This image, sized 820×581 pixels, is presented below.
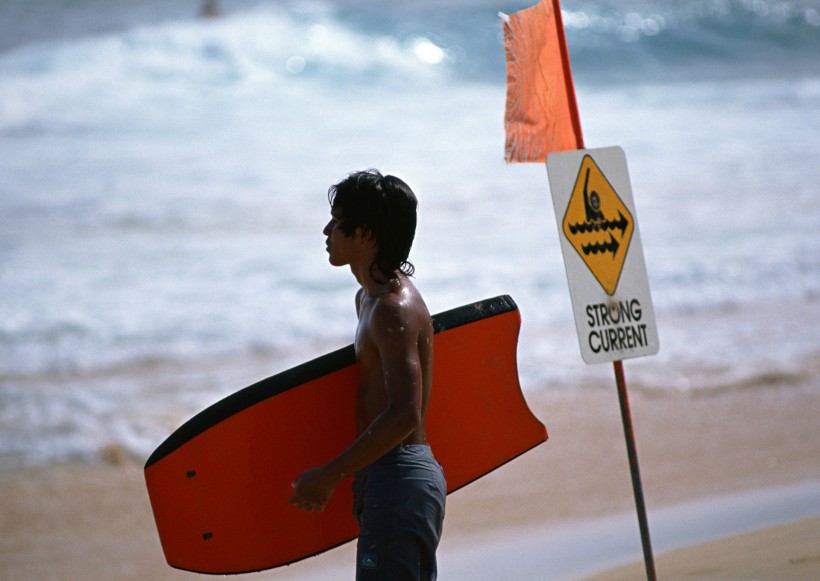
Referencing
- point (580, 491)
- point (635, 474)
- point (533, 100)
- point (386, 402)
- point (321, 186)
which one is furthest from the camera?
point (321, 186)

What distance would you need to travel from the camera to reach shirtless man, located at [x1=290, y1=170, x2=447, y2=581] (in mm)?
2266

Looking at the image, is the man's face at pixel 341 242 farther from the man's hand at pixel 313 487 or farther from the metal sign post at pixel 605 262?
the metal sign post at pixel 605 262

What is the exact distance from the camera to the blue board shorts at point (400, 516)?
2299 mm

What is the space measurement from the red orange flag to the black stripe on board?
24.6 inches

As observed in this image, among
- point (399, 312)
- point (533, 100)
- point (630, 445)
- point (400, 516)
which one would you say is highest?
point (533, 100)

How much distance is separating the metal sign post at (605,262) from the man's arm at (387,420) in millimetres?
843

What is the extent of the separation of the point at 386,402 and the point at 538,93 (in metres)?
1.23

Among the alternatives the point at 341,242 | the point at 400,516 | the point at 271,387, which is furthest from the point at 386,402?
the point at 271,387

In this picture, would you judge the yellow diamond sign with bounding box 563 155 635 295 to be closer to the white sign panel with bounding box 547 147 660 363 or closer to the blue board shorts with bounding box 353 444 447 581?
the white sign panel with bounding box 547 147 660 363

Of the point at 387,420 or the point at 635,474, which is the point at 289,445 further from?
the point at 635,474

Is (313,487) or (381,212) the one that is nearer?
(313,487)

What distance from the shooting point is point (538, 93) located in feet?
10.4

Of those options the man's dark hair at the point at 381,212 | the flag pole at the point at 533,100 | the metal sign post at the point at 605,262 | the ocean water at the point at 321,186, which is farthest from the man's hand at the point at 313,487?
the ocean water at the point at 321,186

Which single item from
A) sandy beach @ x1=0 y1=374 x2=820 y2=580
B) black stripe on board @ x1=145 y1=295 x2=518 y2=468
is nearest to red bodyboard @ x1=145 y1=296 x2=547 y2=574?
black stripe on board @ x1=145 y1=295 x2=518 y2=468
